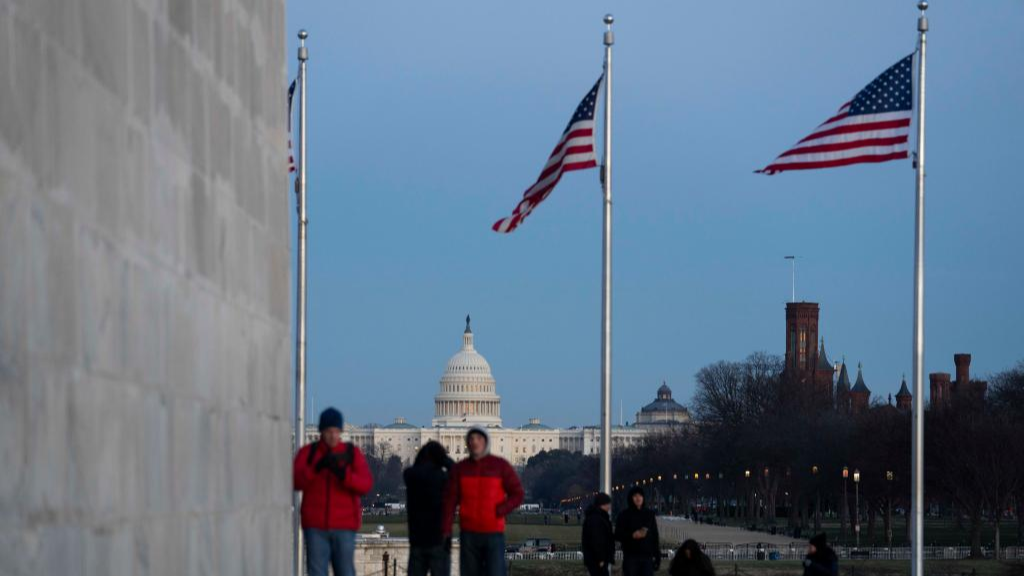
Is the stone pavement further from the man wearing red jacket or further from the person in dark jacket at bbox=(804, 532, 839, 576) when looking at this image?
the man wearing red jacket

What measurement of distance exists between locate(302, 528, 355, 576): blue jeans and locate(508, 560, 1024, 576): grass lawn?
41852 millimetres

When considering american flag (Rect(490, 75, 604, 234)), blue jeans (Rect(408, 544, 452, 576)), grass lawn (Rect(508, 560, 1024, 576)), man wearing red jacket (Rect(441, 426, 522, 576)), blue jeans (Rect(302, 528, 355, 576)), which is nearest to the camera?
blue jeans (Rect(302, 528, 355, 576))

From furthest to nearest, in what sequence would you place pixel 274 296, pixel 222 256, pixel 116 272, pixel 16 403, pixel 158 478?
pixel 274 296 < pixel 222 256 < pixel 158 478 < pixel 116 272 < pixel 16 403

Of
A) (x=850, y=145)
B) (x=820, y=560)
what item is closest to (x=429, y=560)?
(x=820, y=560)

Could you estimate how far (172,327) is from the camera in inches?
336

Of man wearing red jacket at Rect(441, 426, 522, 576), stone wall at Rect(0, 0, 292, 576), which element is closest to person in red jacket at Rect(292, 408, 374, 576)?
man wearing red jacket at Rect(441, 426, 522, 576)

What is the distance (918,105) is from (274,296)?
1769 cm

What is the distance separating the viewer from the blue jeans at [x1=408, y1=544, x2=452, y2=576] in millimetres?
16984

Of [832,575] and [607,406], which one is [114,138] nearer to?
[832,575]

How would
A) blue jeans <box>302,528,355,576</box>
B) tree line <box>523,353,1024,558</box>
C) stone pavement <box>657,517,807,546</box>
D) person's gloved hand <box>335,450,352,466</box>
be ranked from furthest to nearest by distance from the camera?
1. stone pavement <box>657,517,807,546</box>
2. tree line <box>523,353,1024,558</box>
3. blue jeans <box>302,528,355,576</box>
4. person's gloved hand <box>335,450,352,466</box>

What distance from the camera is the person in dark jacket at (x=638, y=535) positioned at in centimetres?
2066

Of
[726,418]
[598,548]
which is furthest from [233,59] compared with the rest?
[726,418]

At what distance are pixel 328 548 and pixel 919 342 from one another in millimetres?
15606

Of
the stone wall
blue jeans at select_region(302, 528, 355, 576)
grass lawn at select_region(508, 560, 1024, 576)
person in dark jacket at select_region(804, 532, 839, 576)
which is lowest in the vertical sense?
grass lawn at select_region(508, 560, 1024, 576)
